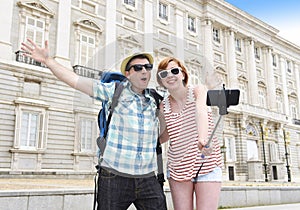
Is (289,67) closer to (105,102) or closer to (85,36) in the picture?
(85,36)

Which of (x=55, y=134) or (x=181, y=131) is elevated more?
(x=55, y=134)

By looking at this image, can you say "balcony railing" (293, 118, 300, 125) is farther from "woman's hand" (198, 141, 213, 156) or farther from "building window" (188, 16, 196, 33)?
"woman's hand" (198, 141, 213, 156)

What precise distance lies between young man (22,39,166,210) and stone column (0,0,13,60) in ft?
48.8

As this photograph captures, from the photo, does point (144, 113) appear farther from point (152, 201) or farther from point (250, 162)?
point (250, 162)

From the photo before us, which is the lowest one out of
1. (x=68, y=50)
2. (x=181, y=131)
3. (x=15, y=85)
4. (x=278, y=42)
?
(x=181, y=131)

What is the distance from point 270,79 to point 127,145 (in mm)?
33761

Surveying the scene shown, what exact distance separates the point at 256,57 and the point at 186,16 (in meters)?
10.8

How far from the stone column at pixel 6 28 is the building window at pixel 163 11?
37.6ft

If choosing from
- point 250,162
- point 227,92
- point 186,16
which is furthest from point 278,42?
point 227,92

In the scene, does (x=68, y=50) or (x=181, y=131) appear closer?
(x=181, y=131)

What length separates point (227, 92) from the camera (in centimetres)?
196

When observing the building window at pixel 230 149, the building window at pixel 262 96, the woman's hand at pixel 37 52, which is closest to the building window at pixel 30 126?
the woman's hand at pixel 37 52

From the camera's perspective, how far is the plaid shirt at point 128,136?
2.03m

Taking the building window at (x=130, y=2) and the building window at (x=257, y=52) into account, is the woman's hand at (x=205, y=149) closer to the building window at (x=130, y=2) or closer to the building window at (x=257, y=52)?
the building window at (x=130, y=2)
